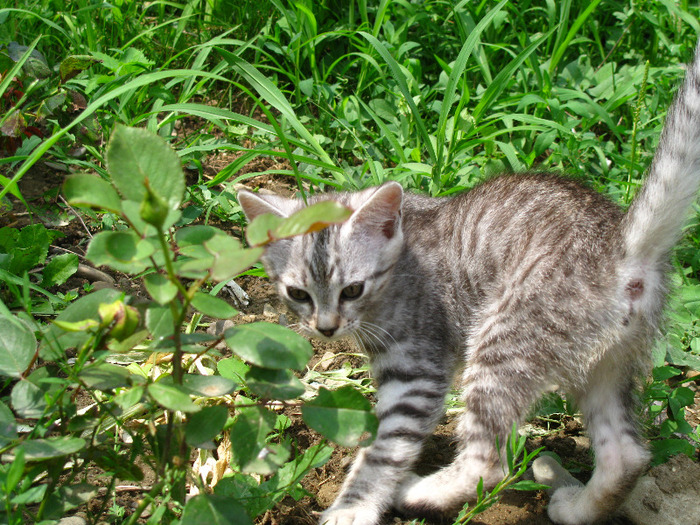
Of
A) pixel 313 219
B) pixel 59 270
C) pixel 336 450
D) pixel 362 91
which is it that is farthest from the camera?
pixel 362 91

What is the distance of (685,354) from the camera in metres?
3.15

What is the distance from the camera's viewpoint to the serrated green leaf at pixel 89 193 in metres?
1.59

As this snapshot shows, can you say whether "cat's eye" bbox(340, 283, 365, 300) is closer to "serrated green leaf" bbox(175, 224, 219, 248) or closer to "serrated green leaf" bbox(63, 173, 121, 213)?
"serrated green leaf" bbox(175, 224, 219, 248)

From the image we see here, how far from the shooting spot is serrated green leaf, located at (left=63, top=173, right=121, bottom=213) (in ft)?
5.21

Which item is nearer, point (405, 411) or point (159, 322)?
point (159, 322)

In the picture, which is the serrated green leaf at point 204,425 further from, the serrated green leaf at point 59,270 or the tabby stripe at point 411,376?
the serrated green leaf at point 59,270

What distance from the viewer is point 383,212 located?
3.07m

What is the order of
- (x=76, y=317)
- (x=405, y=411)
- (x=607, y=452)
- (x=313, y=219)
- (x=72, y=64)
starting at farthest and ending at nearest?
(x=72, y=64) → (x=405, y=411) → (x=607, y=452) → (x=76, y=317) → (x=313, y=219)

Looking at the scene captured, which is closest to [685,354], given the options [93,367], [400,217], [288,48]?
[400,217]

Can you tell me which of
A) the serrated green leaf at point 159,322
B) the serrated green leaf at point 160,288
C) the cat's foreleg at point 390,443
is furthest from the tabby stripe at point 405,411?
the serrated green leaf at point 160,288

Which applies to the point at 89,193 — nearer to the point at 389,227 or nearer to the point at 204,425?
the point at 204,425

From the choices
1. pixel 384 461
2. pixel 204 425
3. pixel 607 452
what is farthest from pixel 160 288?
pixel 607 452

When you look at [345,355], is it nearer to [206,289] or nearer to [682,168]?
[206,289]

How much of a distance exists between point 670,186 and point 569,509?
123 cm
